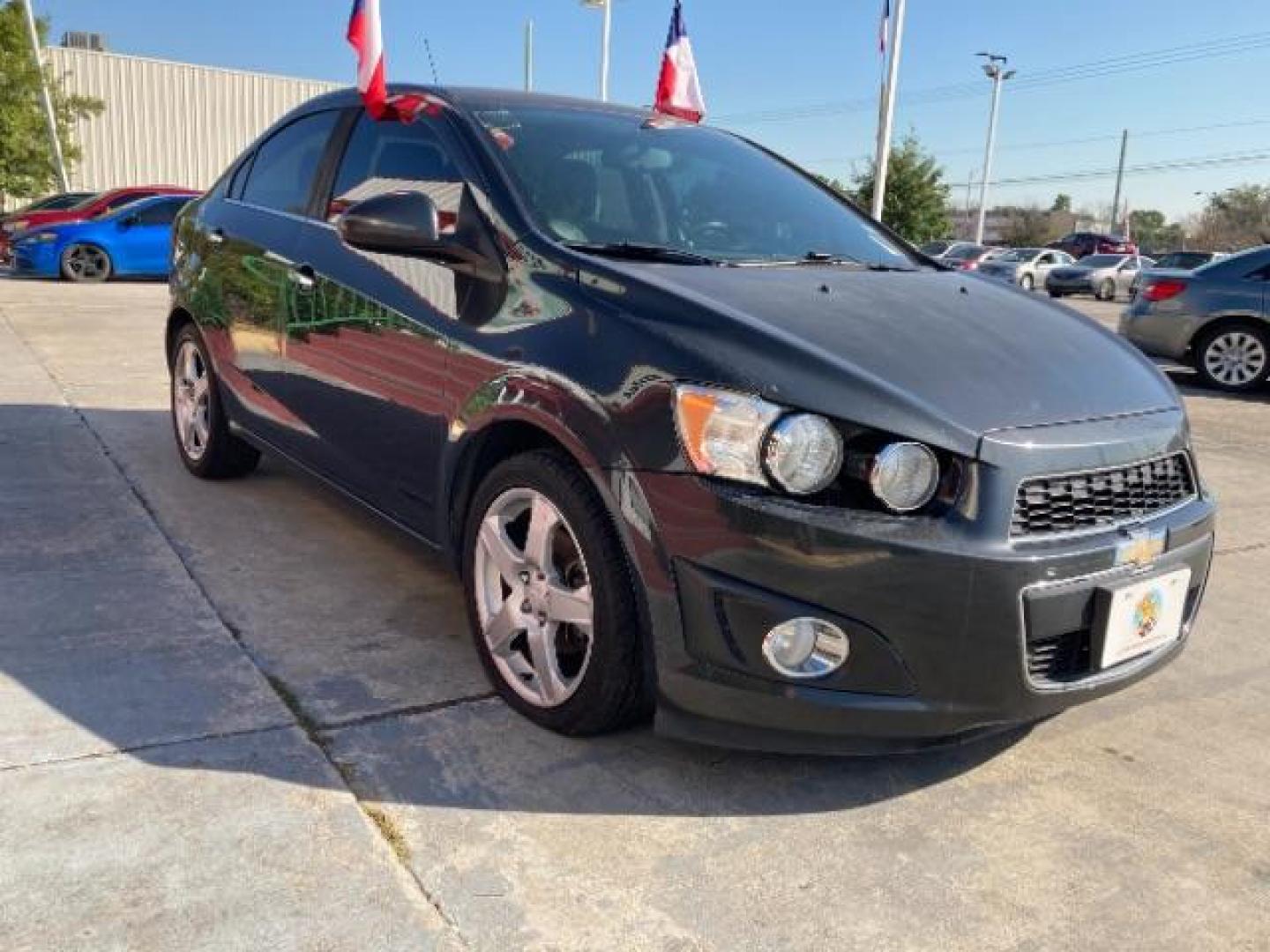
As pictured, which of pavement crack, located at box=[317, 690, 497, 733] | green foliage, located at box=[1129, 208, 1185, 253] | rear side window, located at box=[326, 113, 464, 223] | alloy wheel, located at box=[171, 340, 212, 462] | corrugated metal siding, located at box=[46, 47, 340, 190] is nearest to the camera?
pavement crack, located at box=[317, 690, 497, 733]

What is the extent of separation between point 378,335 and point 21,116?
80.0ft

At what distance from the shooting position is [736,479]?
2244mm

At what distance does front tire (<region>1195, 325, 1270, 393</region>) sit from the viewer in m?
9.55

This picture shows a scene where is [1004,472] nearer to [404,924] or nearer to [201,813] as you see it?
[404,924]

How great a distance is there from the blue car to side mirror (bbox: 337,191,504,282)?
13.8 meters

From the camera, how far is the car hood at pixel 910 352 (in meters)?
2.27

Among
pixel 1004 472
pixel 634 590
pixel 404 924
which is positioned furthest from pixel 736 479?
pixel 404 924

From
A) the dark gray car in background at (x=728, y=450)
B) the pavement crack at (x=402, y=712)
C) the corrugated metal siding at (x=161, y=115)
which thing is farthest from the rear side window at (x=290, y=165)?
the corrugated metal siding at (x=161, y=115)

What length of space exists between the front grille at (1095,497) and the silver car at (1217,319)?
806cm

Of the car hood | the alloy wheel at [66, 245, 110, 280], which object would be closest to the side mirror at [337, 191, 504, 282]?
the car hood

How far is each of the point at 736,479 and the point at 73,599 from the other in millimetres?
2324

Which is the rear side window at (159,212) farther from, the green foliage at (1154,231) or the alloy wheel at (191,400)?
the green foliage at (1154,231)

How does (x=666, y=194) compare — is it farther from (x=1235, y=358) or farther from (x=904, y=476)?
(x=1235, y=358)

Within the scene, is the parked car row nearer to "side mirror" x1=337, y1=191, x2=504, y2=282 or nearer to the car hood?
"side mirror" x1=337, y1=191, x2=504, y2=282
